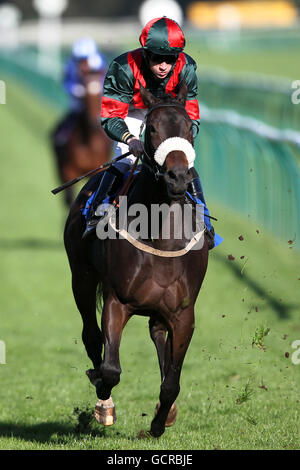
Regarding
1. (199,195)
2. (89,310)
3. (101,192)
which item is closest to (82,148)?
(89,310)

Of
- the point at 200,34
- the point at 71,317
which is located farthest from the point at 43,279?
the point at 200,34

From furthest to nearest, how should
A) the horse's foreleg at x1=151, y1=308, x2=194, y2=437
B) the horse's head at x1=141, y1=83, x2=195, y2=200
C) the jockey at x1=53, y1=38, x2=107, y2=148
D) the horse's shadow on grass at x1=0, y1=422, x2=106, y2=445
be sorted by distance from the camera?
the jockey at x1=53, y1=38, x2=107, y2=148 → the horse's shadow on grass at x1=0, y1=422, x2=106, y2=445 → the horse's foreleg at x1=151, y1=308, x2=194, y2=437 → the horse's head at x1=141, y1=83, x2=195, y2=200

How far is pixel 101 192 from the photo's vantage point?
529cm

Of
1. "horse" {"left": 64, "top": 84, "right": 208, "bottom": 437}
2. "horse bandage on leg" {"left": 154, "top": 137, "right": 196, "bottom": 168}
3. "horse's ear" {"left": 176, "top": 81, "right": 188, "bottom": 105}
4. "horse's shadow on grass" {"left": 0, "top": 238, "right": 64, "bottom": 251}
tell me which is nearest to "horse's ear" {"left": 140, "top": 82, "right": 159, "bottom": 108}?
"horse" {"left": 64, "top": 84, "right": 208, "bottom": 437}

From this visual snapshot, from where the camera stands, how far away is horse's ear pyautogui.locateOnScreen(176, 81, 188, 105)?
4715 mm

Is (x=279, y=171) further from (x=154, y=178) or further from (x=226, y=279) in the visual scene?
(x=154, y=178)

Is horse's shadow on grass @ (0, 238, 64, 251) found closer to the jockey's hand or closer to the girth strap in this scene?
the girth strap

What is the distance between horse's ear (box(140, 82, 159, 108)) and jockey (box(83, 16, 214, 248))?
96 mm

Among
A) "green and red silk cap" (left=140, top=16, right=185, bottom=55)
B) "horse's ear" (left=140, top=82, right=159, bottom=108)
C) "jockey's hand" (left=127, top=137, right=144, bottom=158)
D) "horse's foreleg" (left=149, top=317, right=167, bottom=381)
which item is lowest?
"horse's foreleg" (left=149, top=317, right=167, bottom=381)

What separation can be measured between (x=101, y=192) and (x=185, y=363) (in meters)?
2.65

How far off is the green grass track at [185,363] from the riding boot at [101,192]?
27.8 inches

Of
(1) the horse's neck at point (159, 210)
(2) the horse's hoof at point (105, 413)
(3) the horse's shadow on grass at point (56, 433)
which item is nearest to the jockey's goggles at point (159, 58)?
(1) the horse's neck at point (159, 210)

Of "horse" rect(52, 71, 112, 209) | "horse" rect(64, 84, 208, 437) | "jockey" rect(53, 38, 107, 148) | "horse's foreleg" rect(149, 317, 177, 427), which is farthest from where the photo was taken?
"horse" rect(52, 71, 112, 209)

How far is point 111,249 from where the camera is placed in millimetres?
4988
